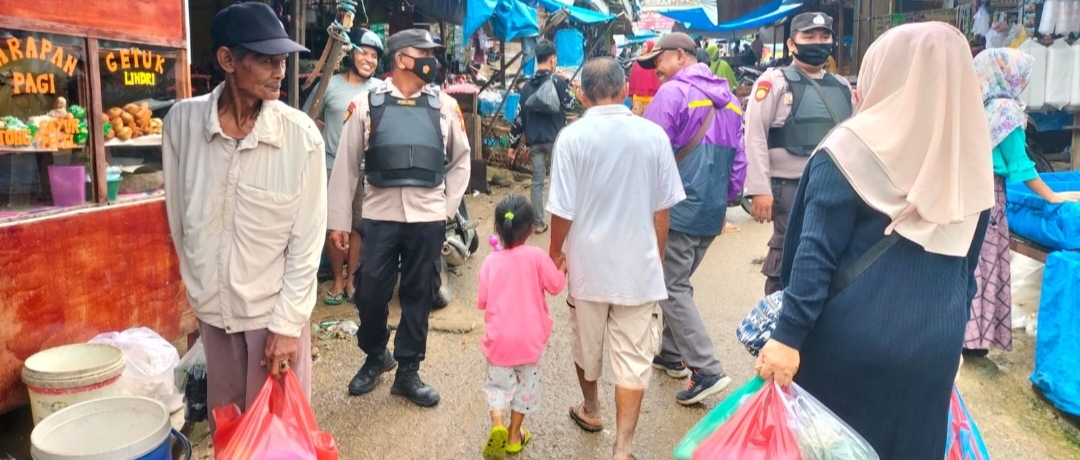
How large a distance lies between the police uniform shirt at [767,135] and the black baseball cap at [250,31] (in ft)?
8.81

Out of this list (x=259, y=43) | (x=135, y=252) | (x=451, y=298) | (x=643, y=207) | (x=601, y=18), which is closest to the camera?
(x=259, y=43)

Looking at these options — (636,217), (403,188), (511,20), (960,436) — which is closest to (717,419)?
(960,436)

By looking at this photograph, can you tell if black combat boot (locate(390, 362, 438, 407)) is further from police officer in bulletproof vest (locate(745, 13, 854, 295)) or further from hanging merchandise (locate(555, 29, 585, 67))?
hanging merchandise (locate(555, 29, 585, 67))

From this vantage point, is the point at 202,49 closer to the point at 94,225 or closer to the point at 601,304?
the point at 94,225

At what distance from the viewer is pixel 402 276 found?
13.7 feet

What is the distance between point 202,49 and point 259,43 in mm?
5593

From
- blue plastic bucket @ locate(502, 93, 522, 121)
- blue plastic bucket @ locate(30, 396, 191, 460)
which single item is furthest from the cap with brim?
blue plastic bucket @ locate(502, 93, 522, 121)

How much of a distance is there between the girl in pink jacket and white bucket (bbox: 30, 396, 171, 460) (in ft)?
4.64

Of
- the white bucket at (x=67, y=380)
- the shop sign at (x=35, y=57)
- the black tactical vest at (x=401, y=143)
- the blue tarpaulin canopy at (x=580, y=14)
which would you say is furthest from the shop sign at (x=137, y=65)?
the blue tarpaulin canopy at (x=580, y=14)

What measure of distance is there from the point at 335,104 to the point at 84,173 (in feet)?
7.42

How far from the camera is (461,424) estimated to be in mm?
3959

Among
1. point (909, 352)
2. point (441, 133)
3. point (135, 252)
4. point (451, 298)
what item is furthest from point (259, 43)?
point (451, 298)

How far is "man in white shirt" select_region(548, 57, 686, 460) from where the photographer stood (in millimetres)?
3391

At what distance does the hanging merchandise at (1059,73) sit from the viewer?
221 inches
